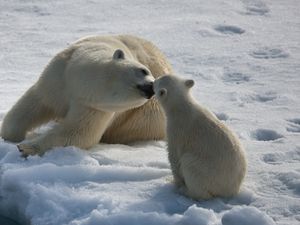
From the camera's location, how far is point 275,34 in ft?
29.6

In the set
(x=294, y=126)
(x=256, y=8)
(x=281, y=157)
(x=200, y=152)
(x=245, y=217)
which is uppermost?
(x=200, y=152)

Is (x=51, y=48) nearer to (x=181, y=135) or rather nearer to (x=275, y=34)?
(x=275, y=34)

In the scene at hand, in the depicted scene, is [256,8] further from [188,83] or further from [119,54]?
[188,83]

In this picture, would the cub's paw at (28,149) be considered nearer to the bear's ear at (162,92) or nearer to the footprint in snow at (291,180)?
the bear's ear at (162,92)

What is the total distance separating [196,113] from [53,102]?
133 cm

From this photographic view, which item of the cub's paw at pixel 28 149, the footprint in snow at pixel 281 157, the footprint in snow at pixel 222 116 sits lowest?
the footprint in snow at pixel 222 116

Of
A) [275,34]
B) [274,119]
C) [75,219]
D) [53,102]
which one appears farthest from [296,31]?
[75,219]

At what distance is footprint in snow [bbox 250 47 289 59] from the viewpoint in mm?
8070

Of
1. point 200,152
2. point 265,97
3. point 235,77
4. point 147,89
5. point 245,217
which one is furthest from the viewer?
point 235,77

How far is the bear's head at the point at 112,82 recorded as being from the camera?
4617mm

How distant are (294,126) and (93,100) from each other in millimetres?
1685

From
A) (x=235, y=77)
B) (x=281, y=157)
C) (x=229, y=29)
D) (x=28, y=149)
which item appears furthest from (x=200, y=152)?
(x=229, y=29)

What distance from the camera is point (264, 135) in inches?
212

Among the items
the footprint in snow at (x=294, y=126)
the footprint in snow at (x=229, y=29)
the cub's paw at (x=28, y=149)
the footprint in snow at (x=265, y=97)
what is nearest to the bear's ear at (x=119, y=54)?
the cub's paw at (x=28, y=149)
